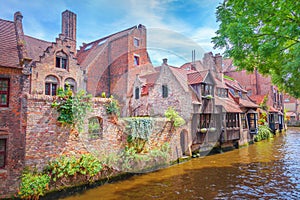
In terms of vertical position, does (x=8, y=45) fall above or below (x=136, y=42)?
below

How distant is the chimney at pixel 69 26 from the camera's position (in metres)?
18.9

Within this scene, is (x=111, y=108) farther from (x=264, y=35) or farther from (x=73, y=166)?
(x=264, y=35)

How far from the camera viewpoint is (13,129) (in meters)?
8.12

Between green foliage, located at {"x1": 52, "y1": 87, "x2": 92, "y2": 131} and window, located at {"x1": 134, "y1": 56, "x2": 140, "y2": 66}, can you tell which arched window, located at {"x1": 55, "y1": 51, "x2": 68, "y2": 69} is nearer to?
green foliage, located at {"x1": 52, "y1": 87, "x2": 92, "y2": 131}

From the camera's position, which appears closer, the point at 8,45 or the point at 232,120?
the point at 8,45

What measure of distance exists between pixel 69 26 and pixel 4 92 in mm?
12553

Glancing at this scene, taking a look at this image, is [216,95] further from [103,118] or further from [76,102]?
[76,102]

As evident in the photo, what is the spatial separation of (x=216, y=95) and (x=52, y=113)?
1322 centimetres

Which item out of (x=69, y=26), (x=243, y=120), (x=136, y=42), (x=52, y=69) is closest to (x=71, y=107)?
(x=52, y=69)

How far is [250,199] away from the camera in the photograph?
25.5 feet

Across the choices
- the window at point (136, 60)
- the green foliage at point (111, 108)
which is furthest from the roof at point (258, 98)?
the green foliage at point (111, 108)

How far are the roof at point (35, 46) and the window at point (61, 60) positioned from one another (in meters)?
1.74

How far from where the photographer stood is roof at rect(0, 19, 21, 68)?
8.48 metres

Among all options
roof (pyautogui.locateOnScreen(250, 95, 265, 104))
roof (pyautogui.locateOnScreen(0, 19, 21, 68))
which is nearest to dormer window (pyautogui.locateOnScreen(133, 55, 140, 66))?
roof (pyautogui.locateOnScreen(0, 19, 21, 68))
